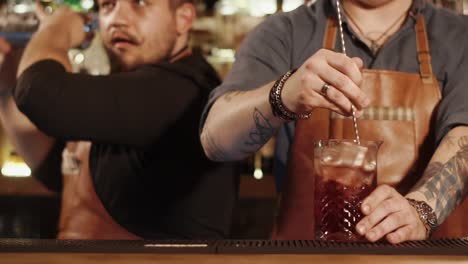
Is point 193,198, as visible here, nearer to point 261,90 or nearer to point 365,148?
point 261,90

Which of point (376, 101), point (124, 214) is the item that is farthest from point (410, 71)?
point (124, 214)

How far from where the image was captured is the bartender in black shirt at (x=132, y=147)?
7.21ft

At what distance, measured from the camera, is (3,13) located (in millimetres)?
3672

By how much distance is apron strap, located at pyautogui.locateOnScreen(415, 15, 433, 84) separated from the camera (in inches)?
77.1

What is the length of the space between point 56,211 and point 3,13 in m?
1.20

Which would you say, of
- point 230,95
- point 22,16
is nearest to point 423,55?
A: point 230,95

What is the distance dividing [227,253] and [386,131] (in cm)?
102

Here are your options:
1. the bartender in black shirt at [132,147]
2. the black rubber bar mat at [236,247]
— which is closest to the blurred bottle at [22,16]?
the bartender in black shirt at [132,147]

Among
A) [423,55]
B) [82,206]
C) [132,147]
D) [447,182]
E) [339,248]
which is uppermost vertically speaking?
[423,55]

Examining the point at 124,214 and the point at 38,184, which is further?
the point at 38,184

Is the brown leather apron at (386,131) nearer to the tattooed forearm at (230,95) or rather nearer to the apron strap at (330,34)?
the apron strap at (330,34)

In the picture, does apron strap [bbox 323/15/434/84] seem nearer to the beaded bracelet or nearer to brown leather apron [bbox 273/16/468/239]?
brown leather apron [bbox 273/16/468/239]

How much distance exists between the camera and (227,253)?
1035 mm

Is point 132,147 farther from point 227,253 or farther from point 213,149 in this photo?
point 227,253
